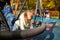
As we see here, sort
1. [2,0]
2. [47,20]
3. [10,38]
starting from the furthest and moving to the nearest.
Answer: [47,20] → [2,0] → [10,38]

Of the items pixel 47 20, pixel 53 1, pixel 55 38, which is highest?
pixel 53 1

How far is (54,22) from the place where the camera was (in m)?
0.84

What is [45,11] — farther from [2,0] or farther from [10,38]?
[10,38]

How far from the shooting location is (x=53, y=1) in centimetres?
83

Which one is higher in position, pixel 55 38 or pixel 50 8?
pixel 50 8

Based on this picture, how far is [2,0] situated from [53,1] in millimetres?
422

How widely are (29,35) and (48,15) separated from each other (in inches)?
20.9

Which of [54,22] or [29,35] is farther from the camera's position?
[54,22]

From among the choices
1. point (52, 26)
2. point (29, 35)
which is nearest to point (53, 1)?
point (52, 26)

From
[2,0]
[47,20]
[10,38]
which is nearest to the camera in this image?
[10,38]

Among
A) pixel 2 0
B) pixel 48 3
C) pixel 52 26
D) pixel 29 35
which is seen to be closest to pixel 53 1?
pixel 48 3

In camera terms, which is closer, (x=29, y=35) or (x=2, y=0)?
(x=29, y=35)

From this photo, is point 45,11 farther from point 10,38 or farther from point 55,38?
point 10,38

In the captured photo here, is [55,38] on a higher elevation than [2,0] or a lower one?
lower
